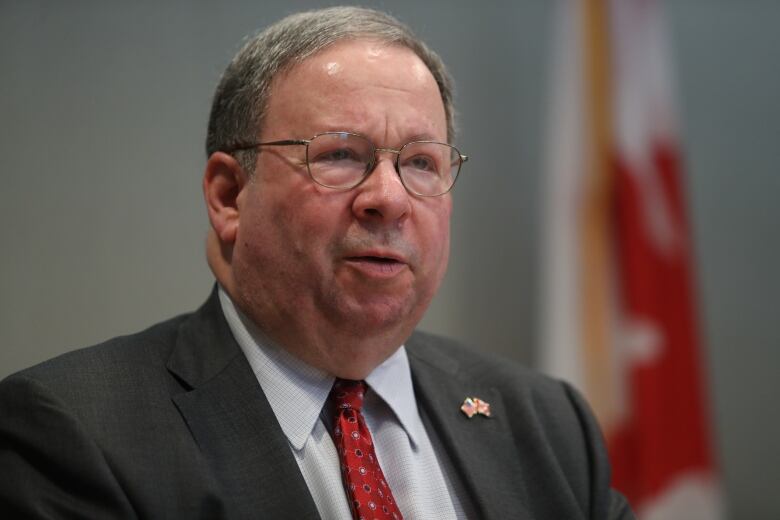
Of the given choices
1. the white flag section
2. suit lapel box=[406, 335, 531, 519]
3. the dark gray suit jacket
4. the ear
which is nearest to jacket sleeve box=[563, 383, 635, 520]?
the dark gray suit jacket

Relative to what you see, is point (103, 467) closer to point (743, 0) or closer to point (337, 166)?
point (337, 166)

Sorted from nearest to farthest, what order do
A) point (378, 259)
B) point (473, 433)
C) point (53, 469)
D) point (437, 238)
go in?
point (53, 469) → point (378, 259) → point (437, 238) → point (473, 433)

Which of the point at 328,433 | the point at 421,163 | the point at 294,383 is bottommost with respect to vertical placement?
the point at 328,433

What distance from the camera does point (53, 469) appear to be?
1.48m

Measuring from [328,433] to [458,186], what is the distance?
230 cm

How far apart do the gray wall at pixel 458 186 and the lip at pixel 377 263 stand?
1.48 metres

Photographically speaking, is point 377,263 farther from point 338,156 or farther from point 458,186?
point 458,186

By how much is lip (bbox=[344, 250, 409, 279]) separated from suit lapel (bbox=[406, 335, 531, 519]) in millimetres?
412

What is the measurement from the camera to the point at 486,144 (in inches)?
154

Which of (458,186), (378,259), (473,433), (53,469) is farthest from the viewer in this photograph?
(458,186)

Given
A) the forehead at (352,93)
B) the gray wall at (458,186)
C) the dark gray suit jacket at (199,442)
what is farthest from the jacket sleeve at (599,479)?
the gray wall at (458,186)

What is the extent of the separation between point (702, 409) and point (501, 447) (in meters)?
1.83

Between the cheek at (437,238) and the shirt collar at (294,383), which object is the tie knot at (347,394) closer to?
the shirt collar at (294,383)

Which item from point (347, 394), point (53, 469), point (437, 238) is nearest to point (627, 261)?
point (437, 238)
